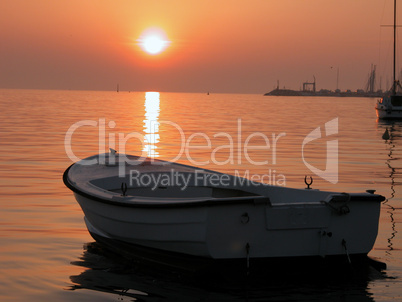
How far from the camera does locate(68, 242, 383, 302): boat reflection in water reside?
8.91 meters

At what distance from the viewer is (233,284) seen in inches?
364

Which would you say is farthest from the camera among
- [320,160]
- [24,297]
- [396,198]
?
[320,160]

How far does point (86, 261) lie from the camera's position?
35.4 ft

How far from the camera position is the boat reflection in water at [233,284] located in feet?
29.2

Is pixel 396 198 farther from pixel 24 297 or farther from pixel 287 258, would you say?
pixel 24 297

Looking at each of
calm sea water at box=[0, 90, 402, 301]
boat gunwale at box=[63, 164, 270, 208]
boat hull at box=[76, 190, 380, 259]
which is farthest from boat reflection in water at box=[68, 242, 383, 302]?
boat gunwale at box=[63, 164, 270, 208]

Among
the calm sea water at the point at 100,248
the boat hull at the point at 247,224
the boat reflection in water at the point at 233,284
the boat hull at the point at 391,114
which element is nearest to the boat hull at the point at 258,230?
the boat hull at the point at 247,224

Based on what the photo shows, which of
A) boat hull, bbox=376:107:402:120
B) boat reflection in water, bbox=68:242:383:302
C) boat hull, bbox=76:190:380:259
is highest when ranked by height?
boat hull, bbox=376:107:402:120

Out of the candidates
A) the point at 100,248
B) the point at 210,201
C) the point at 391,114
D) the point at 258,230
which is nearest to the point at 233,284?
the point at 258,230

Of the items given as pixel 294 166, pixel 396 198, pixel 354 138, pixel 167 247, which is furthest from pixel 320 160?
pixel 167 247

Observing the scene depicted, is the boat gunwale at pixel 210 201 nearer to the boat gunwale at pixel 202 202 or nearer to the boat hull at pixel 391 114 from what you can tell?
the boat gunwale at pixel 202 202

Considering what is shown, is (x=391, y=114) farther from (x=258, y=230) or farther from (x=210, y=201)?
(x=210, y=201)

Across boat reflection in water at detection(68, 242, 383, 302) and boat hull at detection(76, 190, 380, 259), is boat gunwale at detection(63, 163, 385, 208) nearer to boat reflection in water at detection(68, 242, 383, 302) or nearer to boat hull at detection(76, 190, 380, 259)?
boat hull at detection(76, 190, 380, 259)

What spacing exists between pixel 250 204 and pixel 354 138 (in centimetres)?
3478
